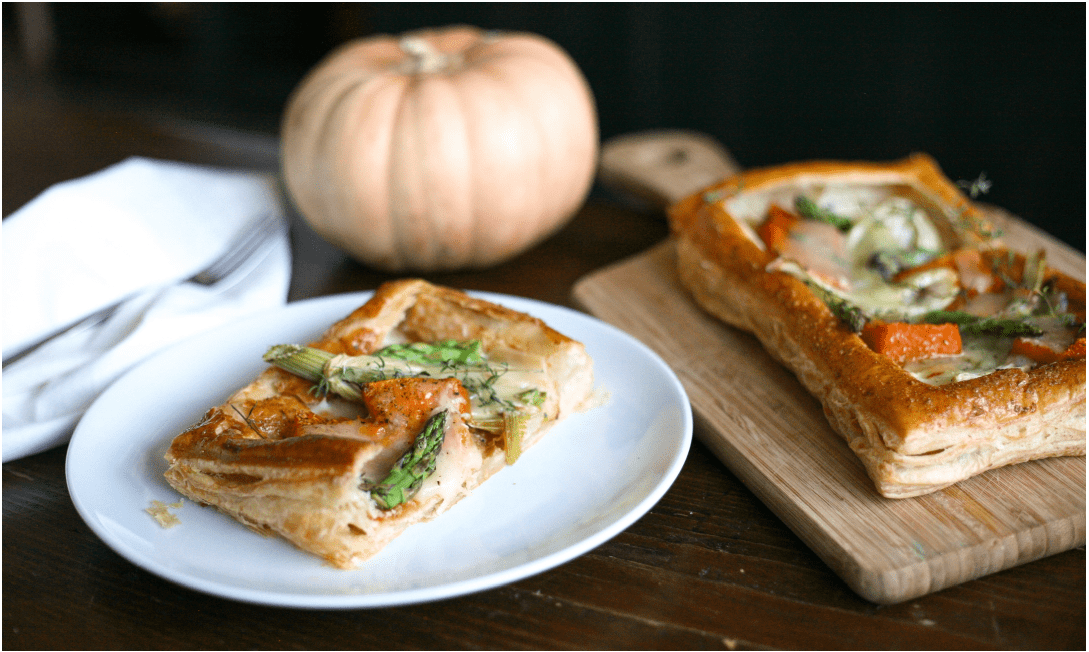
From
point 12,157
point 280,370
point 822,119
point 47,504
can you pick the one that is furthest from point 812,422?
point 822,119

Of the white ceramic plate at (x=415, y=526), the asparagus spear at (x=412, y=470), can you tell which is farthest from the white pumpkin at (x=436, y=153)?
the asparagus spear at (x=412, y=470)

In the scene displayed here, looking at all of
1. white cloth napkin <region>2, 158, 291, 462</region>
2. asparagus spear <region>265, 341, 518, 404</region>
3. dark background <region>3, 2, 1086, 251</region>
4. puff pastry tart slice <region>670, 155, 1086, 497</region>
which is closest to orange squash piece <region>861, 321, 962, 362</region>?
puff pastry tart slice <region>670, 155, 1086, 497</region>

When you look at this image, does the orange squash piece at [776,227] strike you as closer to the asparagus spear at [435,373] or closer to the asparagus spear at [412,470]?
the asparagus spear at [435,373]

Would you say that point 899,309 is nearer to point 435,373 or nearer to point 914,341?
point 914,341

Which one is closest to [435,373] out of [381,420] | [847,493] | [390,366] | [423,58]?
[390,366]

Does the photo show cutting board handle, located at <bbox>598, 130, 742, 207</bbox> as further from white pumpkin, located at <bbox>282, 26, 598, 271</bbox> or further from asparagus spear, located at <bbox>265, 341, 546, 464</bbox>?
asparagus spear, located at <bbox>265, 341, 546, 464</bbox>

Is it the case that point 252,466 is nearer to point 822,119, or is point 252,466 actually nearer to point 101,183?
point 101,183

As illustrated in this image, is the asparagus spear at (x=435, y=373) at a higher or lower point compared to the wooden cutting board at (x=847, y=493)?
higher
